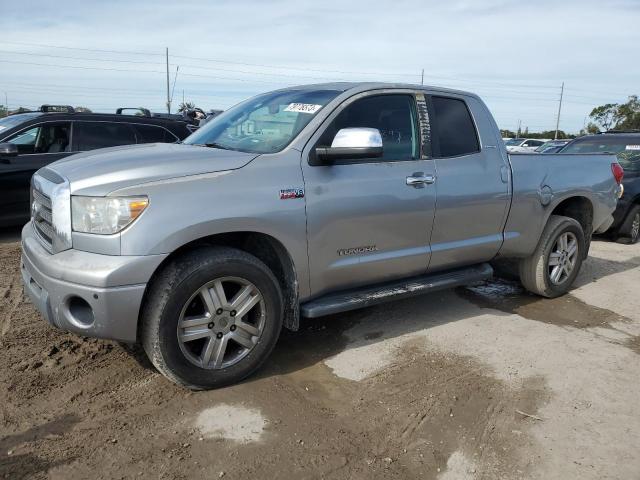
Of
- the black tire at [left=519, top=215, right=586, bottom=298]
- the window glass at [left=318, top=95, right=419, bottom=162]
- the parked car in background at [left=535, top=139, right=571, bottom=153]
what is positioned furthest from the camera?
the parked car in background at [left=535, top=139, right=571, bottom=153]

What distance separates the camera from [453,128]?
433cm

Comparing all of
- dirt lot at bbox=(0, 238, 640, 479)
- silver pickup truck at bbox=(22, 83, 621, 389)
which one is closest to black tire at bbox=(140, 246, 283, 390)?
silver pickup truck at bbox=(22, 83, 621, 389)

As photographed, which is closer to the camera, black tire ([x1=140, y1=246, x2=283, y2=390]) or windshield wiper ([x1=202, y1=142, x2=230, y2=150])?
black tire ([x1=140, y1=246, x2=283, y2=390])

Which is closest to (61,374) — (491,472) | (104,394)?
(104,394)

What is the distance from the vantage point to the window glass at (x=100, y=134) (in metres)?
7.29

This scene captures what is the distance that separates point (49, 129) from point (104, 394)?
17.0 feet

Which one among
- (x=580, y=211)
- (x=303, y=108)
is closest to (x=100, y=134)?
(x=303, y=108)

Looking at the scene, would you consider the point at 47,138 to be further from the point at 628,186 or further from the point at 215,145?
the point at 628,186

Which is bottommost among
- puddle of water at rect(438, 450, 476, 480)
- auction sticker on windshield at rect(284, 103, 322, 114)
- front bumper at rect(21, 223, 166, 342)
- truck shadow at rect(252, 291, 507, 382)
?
truck shadow at rect(252, 291, 507, 382)

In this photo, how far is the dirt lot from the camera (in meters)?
2.62

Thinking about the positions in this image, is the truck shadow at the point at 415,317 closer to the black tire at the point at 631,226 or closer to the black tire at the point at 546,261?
the black tire at the point at 546,261

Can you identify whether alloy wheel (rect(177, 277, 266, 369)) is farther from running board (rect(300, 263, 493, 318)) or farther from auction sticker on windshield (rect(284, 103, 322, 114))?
auction sticker on windshield (rect(284, 103, 322, 114))

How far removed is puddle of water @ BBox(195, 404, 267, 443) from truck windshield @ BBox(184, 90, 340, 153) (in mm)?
1602

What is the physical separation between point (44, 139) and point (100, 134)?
0.70 m
